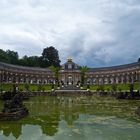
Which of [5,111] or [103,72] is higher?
[103,72]

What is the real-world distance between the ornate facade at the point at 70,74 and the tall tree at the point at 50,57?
185 inches

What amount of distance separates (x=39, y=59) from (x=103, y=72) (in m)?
28.2

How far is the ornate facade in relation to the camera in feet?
283

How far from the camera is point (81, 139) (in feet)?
39.8

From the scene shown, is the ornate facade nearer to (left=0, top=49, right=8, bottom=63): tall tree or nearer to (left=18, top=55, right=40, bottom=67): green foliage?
(left=18, top=55, right=40, bottom=67): green foliage

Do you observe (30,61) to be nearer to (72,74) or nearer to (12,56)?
(12,56)

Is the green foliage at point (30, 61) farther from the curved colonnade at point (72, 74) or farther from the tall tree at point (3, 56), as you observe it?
the curved colonnade at point (72, 74)

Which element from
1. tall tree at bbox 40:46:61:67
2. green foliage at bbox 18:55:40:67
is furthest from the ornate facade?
green foliage at bbox 18:55:40:67

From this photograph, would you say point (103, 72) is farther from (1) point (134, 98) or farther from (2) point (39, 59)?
(1) point (134, 98)

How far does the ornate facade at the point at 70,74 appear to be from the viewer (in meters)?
86.2

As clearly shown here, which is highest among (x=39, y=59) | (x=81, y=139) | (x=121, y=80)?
(x=39, y=59)

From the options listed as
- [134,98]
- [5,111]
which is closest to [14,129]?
[5,111]

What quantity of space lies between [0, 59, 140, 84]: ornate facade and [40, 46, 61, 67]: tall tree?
15.4 ft

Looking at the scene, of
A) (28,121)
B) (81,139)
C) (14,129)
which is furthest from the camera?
(28,121)
